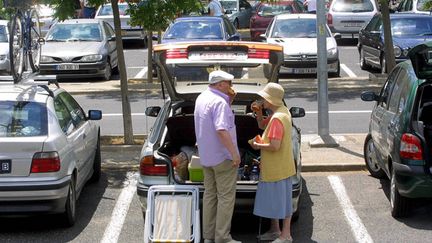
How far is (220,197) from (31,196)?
186 centimetres

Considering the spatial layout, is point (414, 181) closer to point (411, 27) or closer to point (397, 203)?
point (397, 203)

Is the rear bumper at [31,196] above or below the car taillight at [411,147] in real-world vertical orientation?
below

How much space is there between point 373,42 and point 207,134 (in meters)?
14.1

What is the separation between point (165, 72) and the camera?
943cm

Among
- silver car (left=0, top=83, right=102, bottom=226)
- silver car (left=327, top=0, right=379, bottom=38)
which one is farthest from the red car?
silver car (left=0, top=83, right=102, bottom=226)

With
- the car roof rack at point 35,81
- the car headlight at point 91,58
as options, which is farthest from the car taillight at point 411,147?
the car headlight at point 91,58

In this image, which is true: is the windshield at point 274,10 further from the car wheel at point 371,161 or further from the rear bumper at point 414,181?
the rear bumper at point 414,181

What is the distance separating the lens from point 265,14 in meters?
30.3

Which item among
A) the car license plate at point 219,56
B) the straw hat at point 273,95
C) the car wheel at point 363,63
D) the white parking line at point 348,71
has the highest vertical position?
the car license plate at point 219,56

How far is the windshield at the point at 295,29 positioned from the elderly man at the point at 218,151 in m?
14.0

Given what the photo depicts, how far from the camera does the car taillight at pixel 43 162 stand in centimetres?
816

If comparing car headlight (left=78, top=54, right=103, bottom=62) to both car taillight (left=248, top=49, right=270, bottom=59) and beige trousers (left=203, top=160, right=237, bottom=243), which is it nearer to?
car taillight (left=248, top=49, right=270, bottom=59)

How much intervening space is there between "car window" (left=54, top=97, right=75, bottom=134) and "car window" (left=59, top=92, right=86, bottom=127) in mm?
166

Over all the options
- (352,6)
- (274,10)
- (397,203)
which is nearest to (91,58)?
(274,10)
